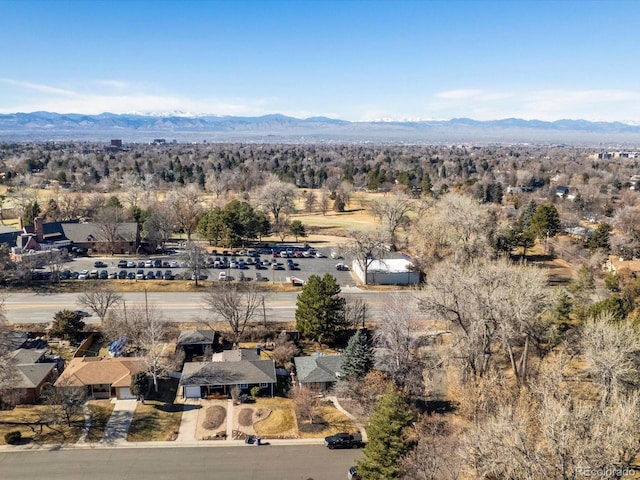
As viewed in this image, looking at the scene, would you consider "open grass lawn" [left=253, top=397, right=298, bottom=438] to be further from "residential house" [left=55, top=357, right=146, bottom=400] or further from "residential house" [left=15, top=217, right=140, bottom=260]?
"residential house" [left=15, top=217, right=140, bottom=260]

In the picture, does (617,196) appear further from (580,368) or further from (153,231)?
(153,231)

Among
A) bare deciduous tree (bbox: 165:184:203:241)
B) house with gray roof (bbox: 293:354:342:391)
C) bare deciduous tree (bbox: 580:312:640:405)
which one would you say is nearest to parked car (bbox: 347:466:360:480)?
house with gray roof (bbox: 293:354:342:391)

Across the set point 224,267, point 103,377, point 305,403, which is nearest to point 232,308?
point 103,377

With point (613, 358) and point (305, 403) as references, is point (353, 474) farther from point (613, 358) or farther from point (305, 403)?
point (613, 358)

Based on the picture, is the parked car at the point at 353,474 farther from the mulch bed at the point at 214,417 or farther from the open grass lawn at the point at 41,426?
the open grass lawn at the point at 41,426

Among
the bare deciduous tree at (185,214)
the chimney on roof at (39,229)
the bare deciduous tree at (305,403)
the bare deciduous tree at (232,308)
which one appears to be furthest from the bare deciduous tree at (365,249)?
the chimney on roof at (39,229)

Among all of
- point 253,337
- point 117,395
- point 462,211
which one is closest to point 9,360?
point 117,395
